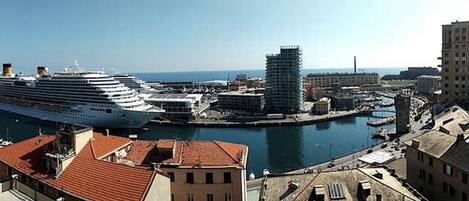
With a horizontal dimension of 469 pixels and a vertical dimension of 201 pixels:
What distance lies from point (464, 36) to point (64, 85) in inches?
2397

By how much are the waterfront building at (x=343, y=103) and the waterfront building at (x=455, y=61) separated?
39962 mm

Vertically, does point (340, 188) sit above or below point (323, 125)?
above

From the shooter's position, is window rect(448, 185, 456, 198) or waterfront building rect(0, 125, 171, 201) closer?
waterfront building rect(0, 125, 171, 201)

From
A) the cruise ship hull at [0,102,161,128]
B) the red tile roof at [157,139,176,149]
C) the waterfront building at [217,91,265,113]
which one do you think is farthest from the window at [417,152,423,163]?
the waterfront building at [217,91,265,113]

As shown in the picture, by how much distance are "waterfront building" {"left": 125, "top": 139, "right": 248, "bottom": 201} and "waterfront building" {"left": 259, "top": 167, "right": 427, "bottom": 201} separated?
1485 mm

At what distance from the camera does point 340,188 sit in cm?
1636

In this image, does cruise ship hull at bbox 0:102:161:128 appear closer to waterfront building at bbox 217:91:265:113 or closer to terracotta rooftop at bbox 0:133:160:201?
waterfront building at bbox 217:91:265:113

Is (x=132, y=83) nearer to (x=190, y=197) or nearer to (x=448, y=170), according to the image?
(x=190, y=197)

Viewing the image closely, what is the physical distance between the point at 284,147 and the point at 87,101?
33.0 m

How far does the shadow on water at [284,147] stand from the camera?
45312 mm

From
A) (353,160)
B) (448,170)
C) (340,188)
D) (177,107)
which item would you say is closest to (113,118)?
(177,107)

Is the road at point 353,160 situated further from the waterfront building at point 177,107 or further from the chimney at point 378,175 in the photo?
the waterfront building at point 177,107

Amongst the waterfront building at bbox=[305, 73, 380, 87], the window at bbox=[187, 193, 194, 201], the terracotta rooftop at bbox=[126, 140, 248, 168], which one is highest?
the waterfront building at bbox=[305, 73, 380, 87]

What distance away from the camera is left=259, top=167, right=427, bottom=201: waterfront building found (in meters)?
15.9
